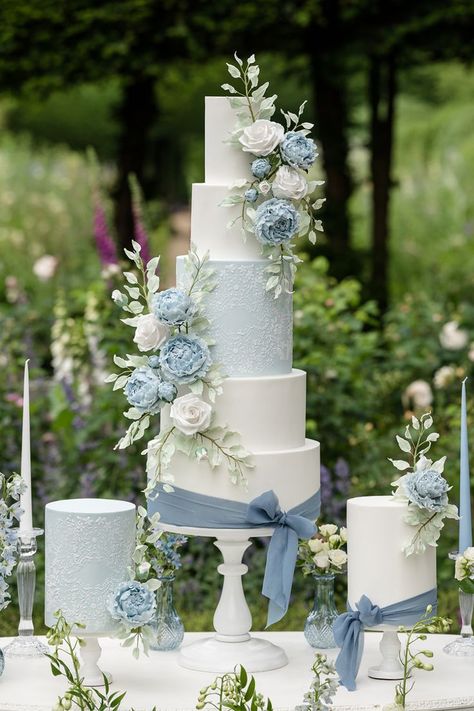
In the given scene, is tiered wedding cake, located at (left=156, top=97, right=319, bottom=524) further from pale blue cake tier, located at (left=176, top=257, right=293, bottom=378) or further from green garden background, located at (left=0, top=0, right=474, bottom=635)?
green garden background, located at (left=0, top=0, right=474, bottom=635)

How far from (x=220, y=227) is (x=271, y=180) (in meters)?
0.16

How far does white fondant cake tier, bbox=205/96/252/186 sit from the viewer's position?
2.97 metres

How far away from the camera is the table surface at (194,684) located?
109 inches

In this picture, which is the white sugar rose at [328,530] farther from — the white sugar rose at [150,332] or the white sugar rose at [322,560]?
the white sugar rose at [150,332]


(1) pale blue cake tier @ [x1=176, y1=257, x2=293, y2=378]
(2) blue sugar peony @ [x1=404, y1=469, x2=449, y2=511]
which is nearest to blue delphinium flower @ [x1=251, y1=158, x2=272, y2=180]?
(1) pale blue cake tier @ [x1=176, y1=257, x2=293, y2=378]

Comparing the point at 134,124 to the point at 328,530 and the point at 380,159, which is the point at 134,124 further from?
the point at 328,530

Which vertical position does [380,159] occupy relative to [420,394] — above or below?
above

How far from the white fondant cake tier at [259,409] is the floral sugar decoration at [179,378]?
3 centimetres

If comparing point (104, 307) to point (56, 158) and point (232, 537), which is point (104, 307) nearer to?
point (232, 537)

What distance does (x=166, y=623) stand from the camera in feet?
10.4

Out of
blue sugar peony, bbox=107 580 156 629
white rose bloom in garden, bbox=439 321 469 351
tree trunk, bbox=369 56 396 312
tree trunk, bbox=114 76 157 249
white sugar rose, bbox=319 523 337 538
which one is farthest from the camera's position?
tree trunk, bbox=114 76 157 249

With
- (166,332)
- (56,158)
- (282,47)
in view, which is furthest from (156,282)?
(56,158)

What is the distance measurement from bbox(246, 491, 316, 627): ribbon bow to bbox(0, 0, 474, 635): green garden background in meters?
1.46

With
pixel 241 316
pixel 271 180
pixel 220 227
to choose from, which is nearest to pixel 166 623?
pixel 241 316
